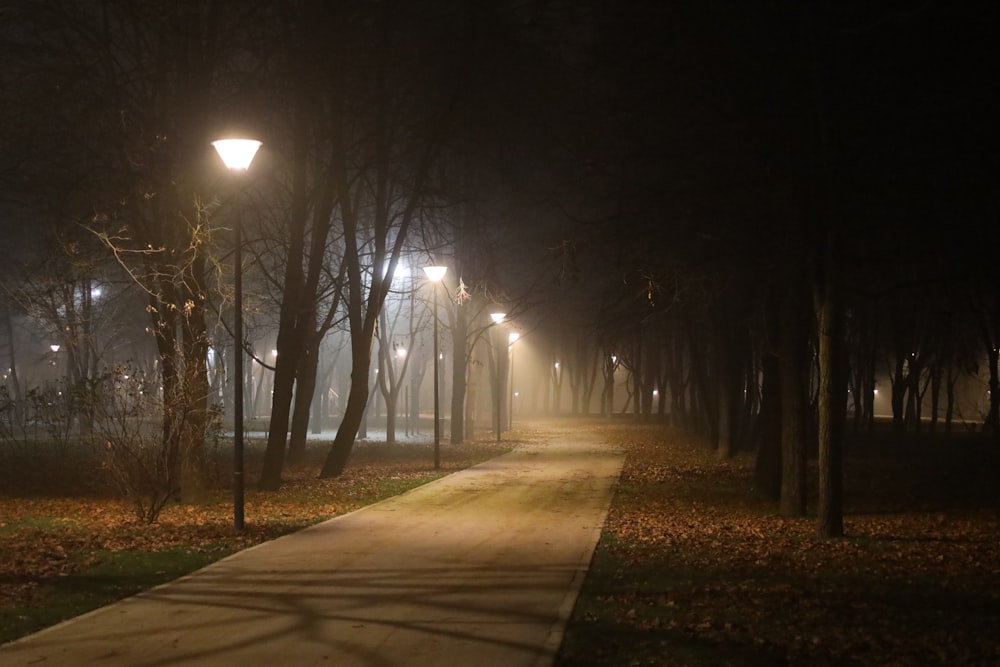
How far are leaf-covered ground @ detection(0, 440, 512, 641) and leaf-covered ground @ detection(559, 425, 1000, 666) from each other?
4.92m

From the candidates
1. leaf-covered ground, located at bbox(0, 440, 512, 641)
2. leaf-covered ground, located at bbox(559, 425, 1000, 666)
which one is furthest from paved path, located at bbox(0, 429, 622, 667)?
leaf-covered ground, located at bbox(0, 440, 512, 641)

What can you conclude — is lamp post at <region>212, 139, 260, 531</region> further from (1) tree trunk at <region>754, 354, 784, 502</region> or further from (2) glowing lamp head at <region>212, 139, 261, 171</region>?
(1) tree trunk at <region>754, 354, 784, 502</region>

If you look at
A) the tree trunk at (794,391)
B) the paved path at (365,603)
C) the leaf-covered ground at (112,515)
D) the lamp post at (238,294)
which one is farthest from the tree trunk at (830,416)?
the lamp post at (238,294)

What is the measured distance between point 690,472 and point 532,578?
1610 cm

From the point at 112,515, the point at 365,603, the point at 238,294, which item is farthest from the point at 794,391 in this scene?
the point at 112,515

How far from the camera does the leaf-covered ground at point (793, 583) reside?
25.4 feet

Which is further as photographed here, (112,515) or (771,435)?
(771,435)

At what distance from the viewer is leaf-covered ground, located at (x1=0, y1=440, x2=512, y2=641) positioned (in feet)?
37.3

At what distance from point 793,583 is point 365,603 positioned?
433 centimetres

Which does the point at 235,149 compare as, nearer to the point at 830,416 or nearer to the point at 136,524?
the point at 136,524

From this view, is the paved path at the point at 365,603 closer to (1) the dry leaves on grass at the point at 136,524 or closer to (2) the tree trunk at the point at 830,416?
(1) the dry leaves on grass at the point at 136,524

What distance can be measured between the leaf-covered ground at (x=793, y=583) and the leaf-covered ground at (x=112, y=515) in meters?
4.92

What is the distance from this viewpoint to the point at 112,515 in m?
16.4

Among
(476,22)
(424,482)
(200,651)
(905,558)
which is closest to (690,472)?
(424,482)
